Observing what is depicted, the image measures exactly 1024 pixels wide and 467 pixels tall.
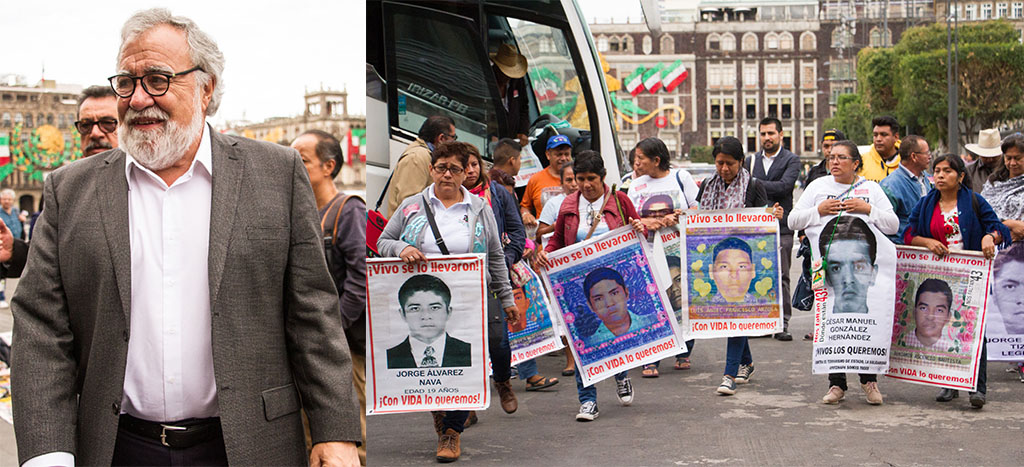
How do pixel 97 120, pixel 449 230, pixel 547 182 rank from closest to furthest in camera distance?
pixel 97 120, pixel 449 230, pixel 547 182

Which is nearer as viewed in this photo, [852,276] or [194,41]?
[194,41]

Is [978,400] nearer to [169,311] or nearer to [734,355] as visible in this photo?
[734,355]

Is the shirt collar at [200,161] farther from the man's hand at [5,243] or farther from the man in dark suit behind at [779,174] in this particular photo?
the man in dark suit behind at [779,174]

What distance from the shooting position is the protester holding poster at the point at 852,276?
6961 millimetres

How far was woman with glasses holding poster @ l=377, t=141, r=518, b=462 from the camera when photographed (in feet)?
18.7

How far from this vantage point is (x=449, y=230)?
578 centimetres

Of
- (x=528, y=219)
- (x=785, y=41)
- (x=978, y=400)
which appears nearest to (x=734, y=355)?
(x=978, y=400)

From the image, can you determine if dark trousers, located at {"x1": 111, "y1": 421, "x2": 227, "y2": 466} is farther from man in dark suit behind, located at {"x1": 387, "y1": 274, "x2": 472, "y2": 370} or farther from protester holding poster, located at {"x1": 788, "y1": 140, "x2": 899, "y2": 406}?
protester holding poster, located at {"x1": 788, "y1": 140, "x2": 899, "y2": 406}

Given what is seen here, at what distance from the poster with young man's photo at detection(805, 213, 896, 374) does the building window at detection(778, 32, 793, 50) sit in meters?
116

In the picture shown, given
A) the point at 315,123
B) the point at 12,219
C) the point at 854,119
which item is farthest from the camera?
the point at 854,119

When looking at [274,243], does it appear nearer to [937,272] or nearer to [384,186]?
[384,186]

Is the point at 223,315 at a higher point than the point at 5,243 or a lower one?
lower

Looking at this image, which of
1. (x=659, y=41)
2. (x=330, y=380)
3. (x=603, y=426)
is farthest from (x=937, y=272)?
(x=659, y=41)

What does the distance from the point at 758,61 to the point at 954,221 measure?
115619 millimetres
